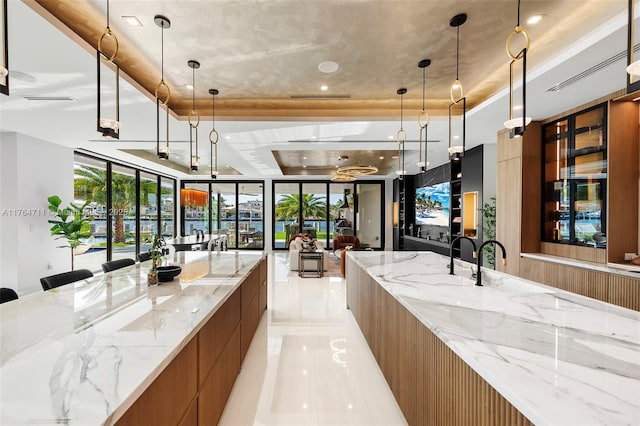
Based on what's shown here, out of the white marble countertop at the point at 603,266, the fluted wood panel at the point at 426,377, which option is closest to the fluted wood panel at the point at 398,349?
the fluted wood panel at the point at 426,377

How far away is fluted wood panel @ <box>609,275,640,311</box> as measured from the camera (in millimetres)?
2842

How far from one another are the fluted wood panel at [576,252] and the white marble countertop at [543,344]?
92.6 inches

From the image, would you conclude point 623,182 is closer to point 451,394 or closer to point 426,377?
point 426,377

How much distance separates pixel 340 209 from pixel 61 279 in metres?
9.74

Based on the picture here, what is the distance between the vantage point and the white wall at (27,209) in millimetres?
5160

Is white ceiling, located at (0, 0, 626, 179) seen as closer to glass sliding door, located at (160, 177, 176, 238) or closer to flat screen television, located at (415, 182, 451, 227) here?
flat screen television, located at (415, 182, 451, 227)

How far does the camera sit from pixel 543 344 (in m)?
1.20

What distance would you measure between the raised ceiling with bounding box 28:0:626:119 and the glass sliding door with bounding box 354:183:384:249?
7.54m

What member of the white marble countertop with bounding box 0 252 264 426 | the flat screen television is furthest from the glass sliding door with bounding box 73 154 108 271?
the flat screen television

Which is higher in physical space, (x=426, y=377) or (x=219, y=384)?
(x=426, y=377)

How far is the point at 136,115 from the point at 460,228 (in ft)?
22.4

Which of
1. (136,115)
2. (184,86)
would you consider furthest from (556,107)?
(136,115)

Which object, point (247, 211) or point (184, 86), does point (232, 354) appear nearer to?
point (184, 86)

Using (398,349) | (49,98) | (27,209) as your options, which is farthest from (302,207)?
(398,349)
